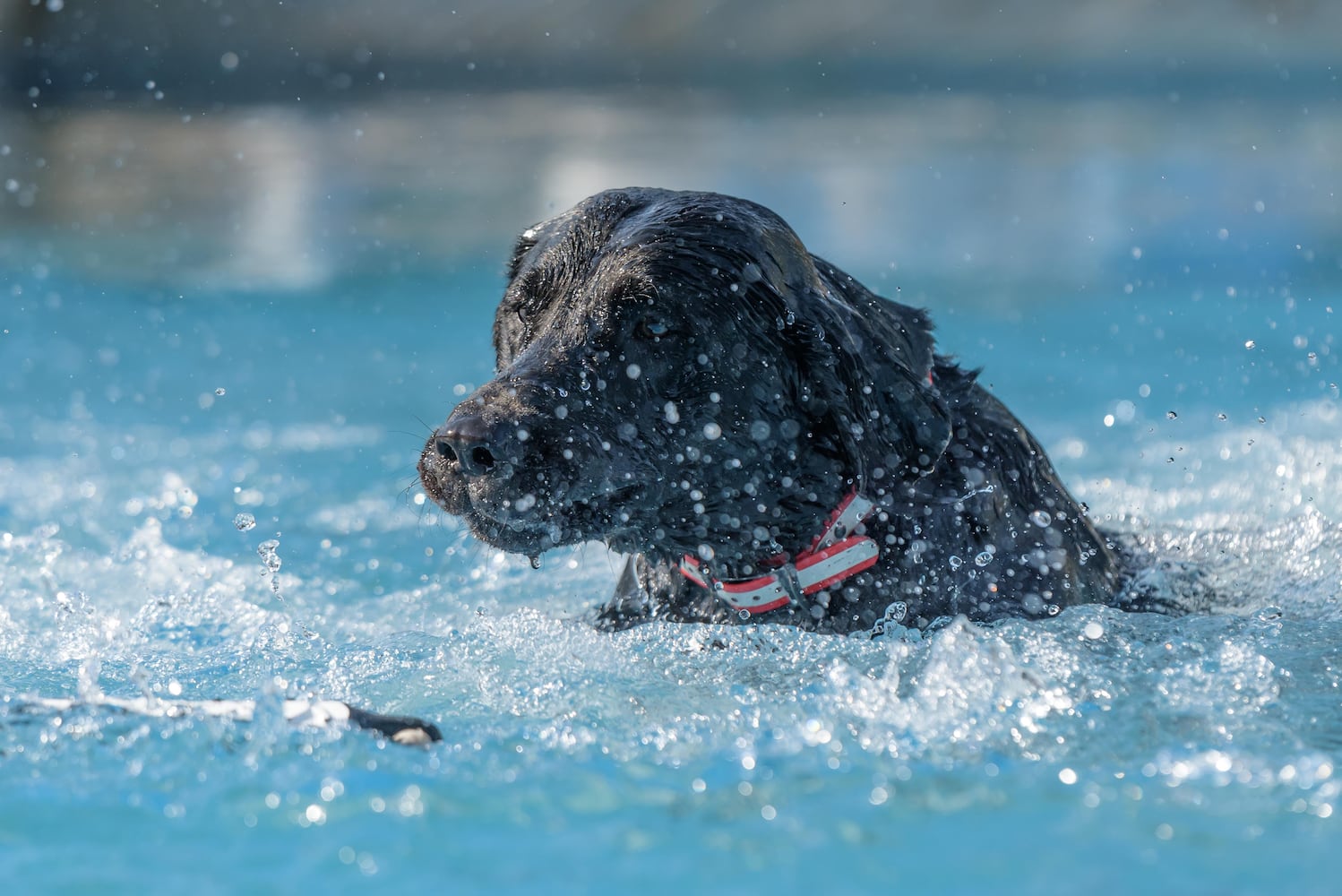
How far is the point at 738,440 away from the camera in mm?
3283

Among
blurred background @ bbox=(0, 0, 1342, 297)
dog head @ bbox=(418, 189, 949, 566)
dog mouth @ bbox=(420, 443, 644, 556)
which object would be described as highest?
blurred background @ bbox=(0, 0, 1342, 297)

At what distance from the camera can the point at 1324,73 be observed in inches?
549

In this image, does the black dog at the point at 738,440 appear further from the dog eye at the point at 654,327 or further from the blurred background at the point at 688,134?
the blurred background at the point at 688,134

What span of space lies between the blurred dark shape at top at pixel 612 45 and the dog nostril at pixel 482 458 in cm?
1242

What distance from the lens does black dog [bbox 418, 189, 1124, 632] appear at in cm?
313

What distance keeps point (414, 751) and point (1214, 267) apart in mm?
10254

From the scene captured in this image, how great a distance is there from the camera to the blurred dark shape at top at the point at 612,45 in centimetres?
1457

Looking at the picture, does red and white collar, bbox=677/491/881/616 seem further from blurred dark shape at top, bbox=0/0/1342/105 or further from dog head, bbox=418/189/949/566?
blurred dark shape at top, bbox=0/0/1342/105

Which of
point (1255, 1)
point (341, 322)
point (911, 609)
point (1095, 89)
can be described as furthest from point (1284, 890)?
point (1255, 1)

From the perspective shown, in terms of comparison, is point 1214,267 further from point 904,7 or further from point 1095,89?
point 904,7

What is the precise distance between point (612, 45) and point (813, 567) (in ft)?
41.0

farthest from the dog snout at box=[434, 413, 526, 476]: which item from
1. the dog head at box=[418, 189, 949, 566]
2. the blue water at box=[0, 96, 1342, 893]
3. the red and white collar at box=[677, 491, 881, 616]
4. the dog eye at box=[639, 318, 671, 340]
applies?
the red and white collar at box=[677, 491, 881, 616]

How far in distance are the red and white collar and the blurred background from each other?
8124 millimetres

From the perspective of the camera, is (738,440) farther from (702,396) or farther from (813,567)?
(813,567)
